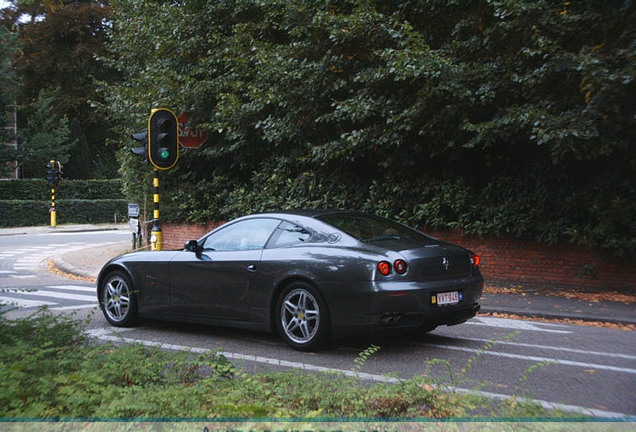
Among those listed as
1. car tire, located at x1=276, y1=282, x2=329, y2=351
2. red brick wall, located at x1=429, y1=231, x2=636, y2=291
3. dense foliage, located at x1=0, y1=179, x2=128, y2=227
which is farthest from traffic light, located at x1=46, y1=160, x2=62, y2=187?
car tire, located at x1=276, y1=282, x2=329, y2=351

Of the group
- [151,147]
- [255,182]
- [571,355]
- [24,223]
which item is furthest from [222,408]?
[24,223]

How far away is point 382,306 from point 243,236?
2036mm

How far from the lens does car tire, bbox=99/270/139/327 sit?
7.89 m

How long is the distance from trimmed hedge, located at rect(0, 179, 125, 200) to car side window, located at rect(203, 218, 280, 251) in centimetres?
3007

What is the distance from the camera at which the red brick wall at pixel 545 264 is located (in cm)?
1073

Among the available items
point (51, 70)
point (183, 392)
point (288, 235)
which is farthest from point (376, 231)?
point (51, 70)

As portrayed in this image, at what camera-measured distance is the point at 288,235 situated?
6758mm

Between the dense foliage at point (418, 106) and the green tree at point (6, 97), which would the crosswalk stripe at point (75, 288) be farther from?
the green tree at point (6, 97)

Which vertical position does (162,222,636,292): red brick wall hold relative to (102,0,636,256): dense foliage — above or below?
below

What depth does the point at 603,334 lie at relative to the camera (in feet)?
25.7

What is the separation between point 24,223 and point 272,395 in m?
36.3

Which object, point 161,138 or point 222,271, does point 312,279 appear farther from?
point 161,138

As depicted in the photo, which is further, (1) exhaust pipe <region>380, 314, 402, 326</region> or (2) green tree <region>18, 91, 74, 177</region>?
(2) green tree <region>18, 91, 74, 177</region>

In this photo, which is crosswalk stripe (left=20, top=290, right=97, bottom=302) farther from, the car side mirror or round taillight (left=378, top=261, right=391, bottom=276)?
round taillight (left=378, top=261, right=391, bottom=276)
